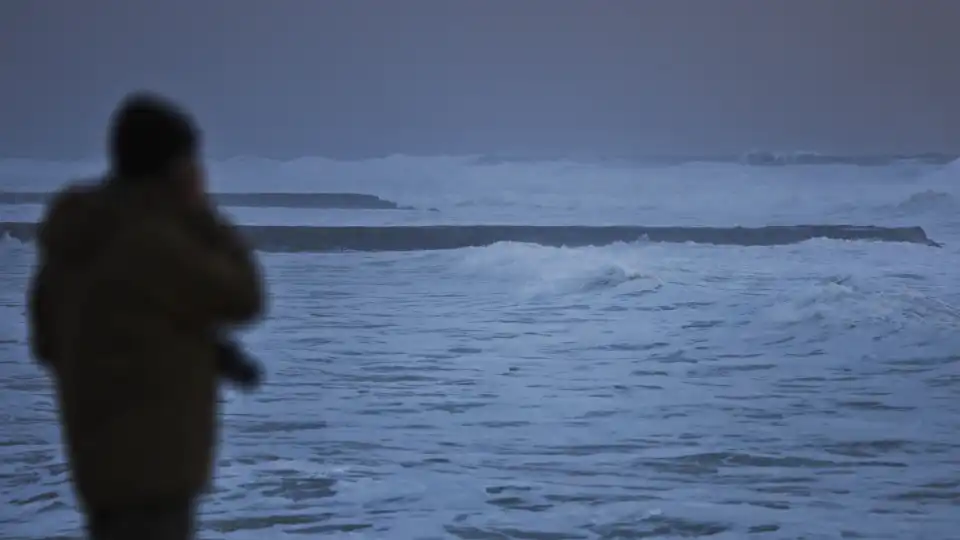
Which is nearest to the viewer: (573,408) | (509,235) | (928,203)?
(573,408)

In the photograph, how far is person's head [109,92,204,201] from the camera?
2.00 meters

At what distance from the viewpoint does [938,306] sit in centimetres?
1139

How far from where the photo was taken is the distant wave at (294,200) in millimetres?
34344

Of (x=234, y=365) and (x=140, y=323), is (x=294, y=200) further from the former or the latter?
(x=140, y=323)

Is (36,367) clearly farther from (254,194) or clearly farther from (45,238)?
(254,194)

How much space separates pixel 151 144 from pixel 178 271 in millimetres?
244

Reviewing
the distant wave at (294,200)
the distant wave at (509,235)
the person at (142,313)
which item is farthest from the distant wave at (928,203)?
the person at (142,313)

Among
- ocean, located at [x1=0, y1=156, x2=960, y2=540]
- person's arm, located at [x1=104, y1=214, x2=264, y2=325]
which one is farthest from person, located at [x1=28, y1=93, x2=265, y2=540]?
ocean, located at [x1=0, y1=156, x2=960, y2=540]

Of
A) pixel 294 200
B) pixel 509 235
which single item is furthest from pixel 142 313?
pixel 294 200

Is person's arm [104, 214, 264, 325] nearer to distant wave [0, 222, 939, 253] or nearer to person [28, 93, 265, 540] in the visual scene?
person [28, 93, 265, 540]

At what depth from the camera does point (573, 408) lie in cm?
696

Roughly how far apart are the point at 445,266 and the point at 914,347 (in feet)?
30.3

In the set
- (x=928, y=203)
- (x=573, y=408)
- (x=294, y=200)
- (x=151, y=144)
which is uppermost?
(x=928, y=203)

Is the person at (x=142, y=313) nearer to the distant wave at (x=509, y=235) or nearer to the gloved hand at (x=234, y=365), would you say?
the gloved hand at (x=234, y=365)
